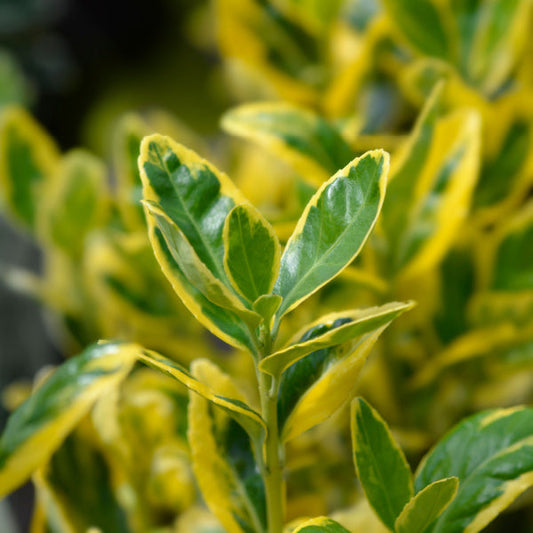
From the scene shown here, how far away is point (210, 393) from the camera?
1.01 feet

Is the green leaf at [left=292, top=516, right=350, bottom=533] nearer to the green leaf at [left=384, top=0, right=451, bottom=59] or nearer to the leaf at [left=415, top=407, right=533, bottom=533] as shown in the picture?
the leaf at [left=415, top=407, right=533, bottom=533]

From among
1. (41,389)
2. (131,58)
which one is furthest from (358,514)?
(131,58)

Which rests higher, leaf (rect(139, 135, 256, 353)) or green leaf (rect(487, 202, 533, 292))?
leaf (rect(139, 135, 256, 353))

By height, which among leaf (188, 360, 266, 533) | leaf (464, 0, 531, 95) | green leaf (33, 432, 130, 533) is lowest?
green leaf (33, 432, 130, 533)

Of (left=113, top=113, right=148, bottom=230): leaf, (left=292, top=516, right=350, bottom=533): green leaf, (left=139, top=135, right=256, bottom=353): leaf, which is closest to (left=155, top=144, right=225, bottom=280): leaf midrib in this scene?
(left=139, top=135, right=256, bottom=353): leaf

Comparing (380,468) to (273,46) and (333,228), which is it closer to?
(333,228)

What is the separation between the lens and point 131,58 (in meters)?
2.02

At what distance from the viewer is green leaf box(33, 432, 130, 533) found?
1.45ft

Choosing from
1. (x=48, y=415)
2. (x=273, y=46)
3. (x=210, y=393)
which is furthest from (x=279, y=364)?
(x=273, y=46)

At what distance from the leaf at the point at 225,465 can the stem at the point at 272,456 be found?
0.02 meters

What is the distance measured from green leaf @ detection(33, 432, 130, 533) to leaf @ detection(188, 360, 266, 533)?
12cm

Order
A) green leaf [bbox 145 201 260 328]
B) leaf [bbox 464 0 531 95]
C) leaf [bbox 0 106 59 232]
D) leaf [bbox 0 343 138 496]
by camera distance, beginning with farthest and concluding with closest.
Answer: leaf [bbox 0 106 59 232]
leaf [bbox 464 0 531 95]
leaf [bbox 0 343 138 496]
green leaf [bbox 145 201 260 328]

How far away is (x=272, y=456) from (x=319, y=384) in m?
0.04

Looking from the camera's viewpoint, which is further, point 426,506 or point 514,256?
point 514,256
